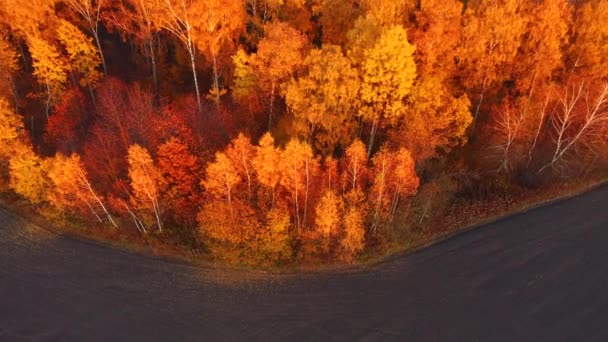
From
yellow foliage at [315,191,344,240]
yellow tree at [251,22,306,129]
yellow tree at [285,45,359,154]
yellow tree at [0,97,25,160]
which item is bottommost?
yellow foliage at [315,191,344,240]

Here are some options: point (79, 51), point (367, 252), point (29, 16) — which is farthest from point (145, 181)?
point (29, 16)

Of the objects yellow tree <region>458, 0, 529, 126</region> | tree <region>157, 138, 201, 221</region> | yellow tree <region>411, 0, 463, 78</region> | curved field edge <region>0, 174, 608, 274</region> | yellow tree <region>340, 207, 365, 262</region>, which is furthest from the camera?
yellow tree <region>458, 0, 529, 126</region>

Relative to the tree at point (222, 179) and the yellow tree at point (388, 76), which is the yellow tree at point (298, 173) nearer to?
the tree at point (222, 179)

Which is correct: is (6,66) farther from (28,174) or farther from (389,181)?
(389,181)

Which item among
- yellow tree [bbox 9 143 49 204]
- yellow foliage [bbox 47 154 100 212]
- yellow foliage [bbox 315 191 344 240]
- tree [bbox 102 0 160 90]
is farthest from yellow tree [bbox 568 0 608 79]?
yellow tree [bbox 9 143 49 204]

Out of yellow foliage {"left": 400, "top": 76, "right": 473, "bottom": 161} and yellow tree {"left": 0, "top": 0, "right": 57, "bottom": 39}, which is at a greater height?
yellow tree {"left": 0, "top": 0, "right": 57, "bottom": 39}

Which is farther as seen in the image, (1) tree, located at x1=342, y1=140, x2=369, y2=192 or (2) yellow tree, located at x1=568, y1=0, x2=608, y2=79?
(2) yellow tree, located at x1=568, y1=0, x2=608, y2=79

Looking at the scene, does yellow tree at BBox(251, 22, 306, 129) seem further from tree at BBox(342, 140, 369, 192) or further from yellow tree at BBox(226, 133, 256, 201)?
tree at BBox(342, 140, 369, 192)

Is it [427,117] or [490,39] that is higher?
[490,39]
